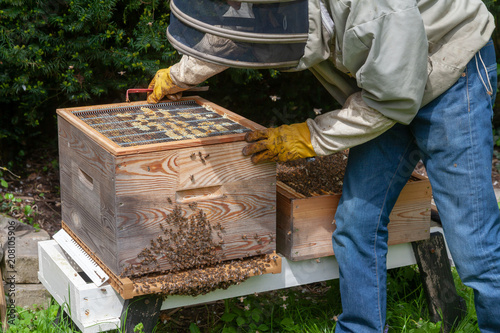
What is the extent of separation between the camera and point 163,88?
2.76 meters

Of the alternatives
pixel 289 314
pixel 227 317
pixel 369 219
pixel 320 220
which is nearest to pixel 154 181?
pixel 320 220

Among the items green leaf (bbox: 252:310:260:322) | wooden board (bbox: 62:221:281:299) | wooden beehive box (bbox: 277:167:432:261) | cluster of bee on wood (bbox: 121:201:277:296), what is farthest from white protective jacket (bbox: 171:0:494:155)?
green leaf (bbox: 252:310:260:322)

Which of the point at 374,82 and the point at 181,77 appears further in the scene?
the point at 181,77

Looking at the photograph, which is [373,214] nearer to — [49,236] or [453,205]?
[453,205]

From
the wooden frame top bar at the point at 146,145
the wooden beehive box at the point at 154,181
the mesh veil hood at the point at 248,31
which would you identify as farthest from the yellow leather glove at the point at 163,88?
the mesh veil hood at the point at 248,31

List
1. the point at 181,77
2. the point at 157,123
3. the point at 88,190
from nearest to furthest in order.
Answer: the point at 88,190 → the point at 157,123 → the point at 181,77

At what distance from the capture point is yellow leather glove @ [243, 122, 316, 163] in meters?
2.28

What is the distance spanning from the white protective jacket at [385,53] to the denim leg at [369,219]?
0.19 meters

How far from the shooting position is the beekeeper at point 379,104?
198cm

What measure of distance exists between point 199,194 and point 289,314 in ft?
3.54

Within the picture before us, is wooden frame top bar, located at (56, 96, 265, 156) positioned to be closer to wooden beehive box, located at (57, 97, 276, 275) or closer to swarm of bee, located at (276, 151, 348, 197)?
wooden beehive box, located at (57, 97, 276, 275)

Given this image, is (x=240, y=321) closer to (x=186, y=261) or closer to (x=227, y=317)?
(x=227, y=317)

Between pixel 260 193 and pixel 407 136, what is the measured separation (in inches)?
24.9

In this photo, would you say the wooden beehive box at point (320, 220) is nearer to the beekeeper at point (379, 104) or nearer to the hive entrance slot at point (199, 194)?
the beekeeper at point (379, 104)
